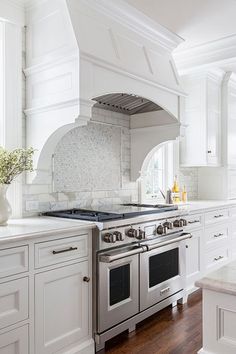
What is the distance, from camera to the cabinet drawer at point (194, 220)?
3568 mm

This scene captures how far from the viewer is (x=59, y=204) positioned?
117 inches

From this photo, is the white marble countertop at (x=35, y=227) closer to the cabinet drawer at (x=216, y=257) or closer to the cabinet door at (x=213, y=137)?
the cabinet drawer at (x=216, y=257)

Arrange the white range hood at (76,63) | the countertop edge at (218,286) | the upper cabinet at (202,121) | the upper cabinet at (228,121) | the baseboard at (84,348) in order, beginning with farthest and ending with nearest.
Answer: the upper cabinet at (228,121)
the upper cabinet at (202,121)
the white range hood at (76,63)
the baseboard at (84,348)
the countertop edge at (218,286)

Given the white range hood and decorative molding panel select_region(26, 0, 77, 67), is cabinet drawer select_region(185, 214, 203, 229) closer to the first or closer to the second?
the white range hood

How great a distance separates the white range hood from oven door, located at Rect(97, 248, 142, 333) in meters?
0.90

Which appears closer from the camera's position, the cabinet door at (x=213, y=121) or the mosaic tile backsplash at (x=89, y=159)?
the mosaic tile backsplash at (x=89, y=159)

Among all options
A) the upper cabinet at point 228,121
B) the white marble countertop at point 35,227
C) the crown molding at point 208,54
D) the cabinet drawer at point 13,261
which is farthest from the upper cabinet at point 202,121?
the cabinet drawer at point 13,261

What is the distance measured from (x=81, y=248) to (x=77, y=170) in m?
0.97

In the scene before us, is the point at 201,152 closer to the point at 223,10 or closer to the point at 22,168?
the point at 223,10

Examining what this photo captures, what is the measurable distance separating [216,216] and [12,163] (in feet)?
8.71

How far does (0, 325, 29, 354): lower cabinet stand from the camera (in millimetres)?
1869

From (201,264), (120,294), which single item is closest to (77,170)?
(120,294)

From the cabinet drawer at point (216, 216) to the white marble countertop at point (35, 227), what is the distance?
1.98 metres

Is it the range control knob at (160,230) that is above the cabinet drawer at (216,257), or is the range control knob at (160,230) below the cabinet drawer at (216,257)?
above
